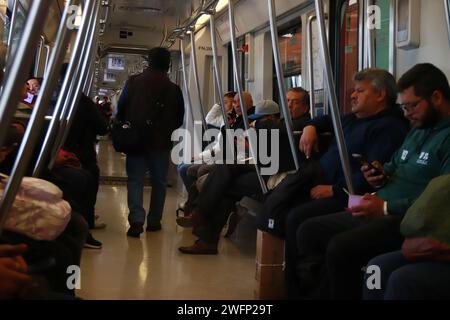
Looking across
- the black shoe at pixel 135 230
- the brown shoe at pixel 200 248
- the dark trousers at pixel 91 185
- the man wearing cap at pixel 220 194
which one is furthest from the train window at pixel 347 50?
the dark trousers at pixel 91 185

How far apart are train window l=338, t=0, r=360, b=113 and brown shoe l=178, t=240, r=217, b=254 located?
58.4 inches

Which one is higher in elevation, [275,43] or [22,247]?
[275,43]

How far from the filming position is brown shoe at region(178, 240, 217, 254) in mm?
4230

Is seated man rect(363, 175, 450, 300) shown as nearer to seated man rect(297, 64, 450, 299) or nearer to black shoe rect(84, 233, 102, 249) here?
seated man rect(297, 64, 450, 299)

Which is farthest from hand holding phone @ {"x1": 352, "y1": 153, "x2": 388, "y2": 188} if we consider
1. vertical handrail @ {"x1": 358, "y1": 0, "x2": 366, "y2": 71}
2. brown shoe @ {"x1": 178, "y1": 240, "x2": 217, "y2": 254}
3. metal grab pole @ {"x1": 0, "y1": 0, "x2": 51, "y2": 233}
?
brown shoe @ {"x1": 178, "y1": 240, "x2": 217, "y2": 254}

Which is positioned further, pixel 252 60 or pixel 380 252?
pixel 252 60

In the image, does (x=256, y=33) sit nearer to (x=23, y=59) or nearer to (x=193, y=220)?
(x=193, y=220)

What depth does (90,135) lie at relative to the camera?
14.9 ft

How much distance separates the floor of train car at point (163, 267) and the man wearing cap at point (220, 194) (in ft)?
0.48

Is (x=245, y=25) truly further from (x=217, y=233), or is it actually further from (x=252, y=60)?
(x=217, y=233)

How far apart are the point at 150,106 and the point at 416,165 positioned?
3.02 meters
